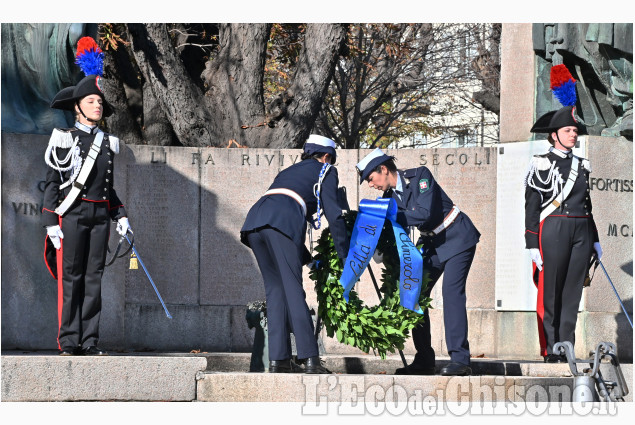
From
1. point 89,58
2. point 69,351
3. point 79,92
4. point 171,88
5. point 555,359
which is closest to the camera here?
point 69,351

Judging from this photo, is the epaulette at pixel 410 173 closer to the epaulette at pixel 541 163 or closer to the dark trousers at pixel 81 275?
the epaulette at pixel 541 163

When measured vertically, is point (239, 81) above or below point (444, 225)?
above

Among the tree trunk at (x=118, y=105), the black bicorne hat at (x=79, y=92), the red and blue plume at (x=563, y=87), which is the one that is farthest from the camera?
the tree trunk at (x=118, y=105)

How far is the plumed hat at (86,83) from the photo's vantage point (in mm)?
9758

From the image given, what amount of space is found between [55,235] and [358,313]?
248 centimetres

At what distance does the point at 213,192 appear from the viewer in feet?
41.7

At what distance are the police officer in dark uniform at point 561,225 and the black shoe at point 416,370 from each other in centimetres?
138

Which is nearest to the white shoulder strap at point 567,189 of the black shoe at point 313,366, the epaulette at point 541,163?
the epaulette at point 541,163

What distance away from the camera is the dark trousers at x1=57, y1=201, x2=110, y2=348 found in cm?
959

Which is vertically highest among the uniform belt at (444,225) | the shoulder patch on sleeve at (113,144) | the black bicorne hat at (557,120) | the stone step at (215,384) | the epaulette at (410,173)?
the black bicorne hat at (557,120)

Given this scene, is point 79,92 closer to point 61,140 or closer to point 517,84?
point 61,140

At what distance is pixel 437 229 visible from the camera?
9.34m

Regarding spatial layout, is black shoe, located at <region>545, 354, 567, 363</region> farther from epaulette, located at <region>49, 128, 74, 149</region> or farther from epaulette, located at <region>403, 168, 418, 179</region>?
epaulette, located at <region>49, 128, 74, 149</region>

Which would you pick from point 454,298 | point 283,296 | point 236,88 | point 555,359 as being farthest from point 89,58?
point 236,88
